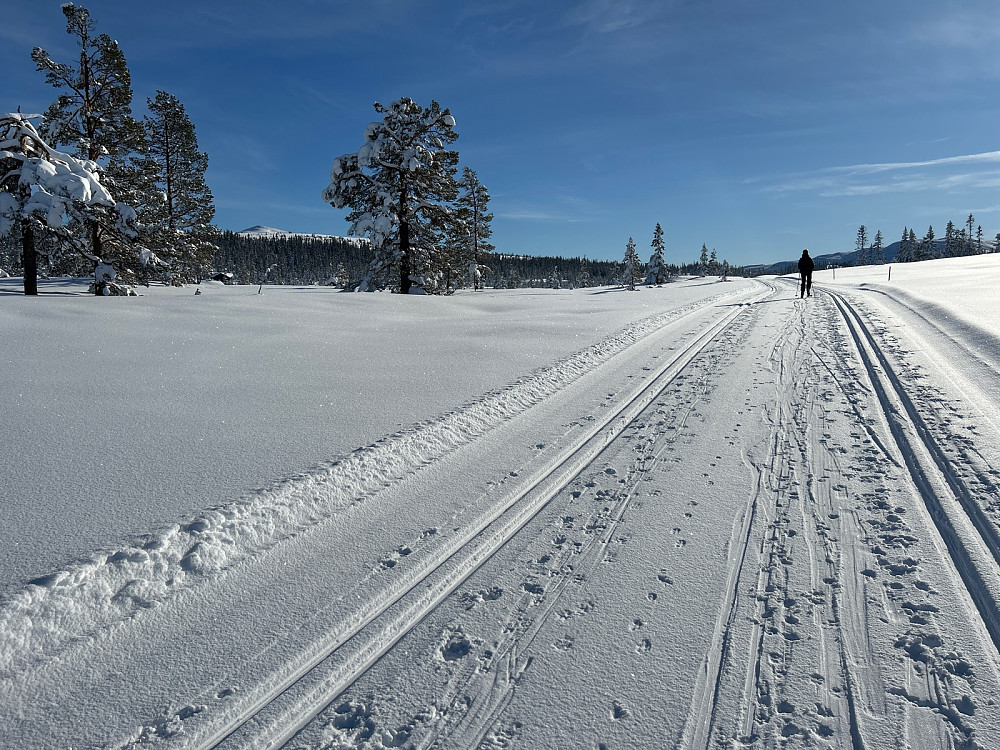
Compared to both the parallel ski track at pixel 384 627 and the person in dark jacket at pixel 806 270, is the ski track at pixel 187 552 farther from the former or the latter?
the person in dark jacket at pixel 806 270

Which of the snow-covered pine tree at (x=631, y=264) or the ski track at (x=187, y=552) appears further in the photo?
the snow-covered pine tree at (x=631, y=264)

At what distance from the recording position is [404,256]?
885 inches

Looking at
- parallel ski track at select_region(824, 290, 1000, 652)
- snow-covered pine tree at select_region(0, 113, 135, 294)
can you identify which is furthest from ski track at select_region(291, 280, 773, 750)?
snow-covered pine tree at select_region(0, 113, 135, 294)

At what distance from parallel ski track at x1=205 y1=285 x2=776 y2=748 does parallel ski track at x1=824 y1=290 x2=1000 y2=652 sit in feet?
9.23

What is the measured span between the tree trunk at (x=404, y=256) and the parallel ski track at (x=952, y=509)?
62.0ft

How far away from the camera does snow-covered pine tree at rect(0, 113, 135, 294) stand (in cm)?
1259

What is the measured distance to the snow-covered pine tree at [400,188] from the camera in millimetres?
20969

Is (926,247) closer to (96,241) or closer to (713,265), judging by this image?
(713,265)

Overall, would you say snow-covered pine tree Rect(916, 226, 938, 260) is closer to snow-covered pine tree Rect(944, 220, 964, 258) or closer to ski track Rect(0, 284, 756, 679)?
snow-covered pine tree Rect(944, 220, 964, 258)

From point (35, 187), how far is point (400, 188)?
39.5 feet

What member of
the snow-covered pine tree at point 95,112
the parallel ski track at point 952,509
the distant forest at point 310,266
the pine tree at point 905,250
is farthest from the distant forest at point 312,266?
the parallel ski track at point 952,509

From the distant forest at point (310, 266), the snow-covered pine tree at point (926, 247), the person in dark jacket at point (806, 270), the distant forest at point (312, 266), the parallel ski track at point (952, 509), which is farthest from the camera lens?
the distant forest at point (310, 266)

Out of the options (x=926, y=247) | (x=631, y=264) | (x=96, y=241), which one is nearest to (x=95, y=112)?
(x=96, y=241)

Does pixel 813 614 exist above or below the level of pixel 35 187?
below
